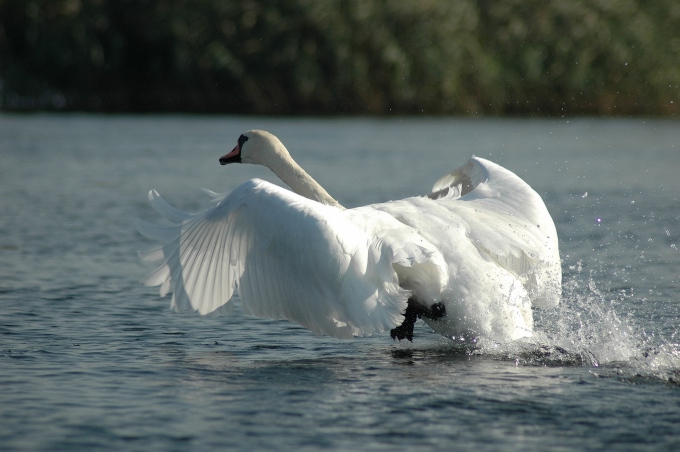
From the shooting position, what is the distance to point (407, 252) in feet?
21.1

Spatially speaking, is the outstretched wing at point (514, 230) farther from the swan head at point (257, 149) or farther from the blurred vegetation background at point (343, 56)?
the blurred vegetation background at point (343, 56)

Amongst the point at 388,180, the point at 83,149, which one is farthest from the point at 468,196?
the point at 83,149

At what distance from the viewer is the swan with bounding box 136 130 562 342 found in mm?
6363

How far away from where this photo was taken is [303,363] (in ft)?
22.5

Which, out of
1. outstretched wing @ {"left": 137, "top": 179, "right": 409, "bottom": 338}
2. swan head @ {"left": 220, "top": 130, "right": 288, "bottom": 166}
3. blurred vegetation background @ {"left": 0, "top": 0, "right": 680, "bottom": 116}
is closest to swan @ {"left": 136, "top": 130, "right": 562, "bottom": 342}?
outstretched wing @ {"left": 137, "top": 179, "right": 409, "bottom": 338}

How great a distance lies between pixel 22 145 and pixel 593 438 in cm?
1763

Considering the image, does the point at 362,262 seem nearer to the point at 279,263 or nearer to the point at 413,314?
the point at 279,263

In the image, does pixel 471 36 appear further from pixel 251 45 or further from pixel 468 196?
pixel 468 196

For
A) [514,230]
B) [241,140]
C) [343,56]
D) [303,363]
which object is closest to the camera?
[303,363]

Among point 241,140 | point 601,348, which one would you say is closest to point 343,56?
point 241,140

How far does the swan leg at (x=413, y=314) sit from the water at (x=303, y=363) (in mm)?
177

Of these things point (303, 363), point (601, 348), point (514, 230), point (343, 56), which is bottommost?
point (303, 363)

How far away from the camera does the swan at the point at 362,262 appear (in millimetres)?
6363

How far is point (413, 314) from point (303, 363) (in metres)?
0.78
